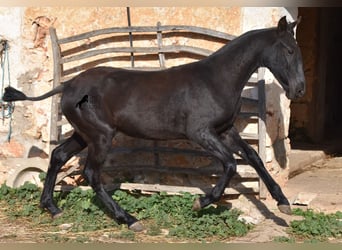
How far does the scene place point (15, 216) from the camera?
6297 millimetres

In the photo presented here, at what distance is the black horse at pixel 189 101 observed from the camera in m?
5.43

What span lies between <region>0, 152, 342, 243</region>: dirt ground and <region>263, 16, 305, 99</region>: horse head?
53.6 inches

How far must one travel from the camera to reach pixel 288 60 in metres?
5.42

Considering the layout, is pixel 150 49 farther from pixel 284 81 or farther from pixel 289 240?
pixel 289 240

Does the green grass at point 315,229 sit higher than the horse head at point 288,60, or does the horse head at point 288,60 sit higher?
the horse head at point 288,60

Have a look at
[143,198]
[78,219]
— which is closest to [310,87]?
[143,198]

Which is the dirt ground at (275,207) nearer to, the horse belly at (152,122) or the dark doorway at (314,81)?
the horse belly at (152,122)

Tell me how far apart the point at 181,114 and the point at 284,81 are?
1032 mm

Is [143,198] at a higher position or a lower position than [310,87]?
lower

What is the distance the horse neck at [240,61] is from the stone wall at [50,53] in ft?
3.48

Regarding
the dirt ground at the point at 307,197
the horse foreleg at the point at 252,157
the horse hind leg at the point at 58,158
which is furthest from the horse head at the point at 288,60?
the horse hind leg at the point at 58,158

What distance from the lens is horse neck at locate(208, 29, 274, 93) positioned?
5.57 metres

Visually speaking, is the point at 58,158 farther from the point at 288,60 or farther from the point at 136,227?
the point at 288,60

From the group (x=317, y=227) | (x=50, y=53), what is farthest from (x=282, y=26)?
(x=50, y=53)
